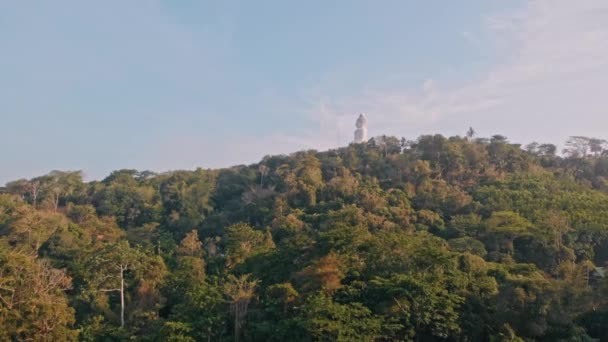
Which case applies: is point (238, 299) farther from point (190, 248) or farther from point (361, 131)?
point (361, 131)

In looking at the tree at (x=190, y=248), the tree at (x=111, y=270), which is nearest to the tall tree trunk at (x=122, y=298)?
the tree at (x=111, y=270)

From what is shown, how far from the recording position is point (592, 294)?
22578 millimetres

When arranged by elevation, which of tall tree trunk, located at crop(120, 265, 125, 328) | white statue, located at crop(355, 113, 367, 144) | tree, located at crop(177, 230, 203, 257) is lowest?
tall tree trunk, located at crop(120, 265, 125, 328)

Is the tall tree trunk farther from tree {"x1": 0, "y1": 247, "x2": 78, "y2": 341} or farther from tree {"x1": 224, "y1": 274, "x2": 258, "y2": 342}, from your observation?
tree {"x1": 224, "y1": 274, "x2": 258, "y2": 342}

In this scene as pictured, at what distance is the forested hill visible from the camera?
2220cm

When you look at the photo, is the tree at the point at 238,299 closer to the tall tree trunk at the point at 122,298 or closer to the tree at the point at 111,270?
the tall tree trunk at the point at 122,298

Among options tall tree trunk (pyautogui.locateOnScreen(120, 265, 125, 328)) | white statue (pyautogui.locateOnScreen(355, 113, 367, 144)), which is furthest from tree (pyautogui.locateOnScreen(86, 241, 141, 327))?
white statue (pyautogui.locateOnScreen(355, 113, 367, 144))

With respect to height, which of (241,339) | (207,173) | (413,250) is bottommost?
(241,339)

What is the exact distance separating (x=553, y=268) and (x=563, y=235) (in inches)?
108

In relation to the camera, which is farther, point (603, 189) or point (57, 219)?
point (603, 189)

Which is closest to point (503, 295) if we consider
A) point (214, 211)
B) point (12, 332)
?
point (12, 332)

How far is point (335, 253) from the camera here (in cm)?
2645

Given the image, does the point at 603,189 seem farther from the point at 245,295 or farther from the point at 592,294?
the point at 245,295

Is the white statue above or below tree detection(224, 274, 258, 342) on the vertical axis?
above
